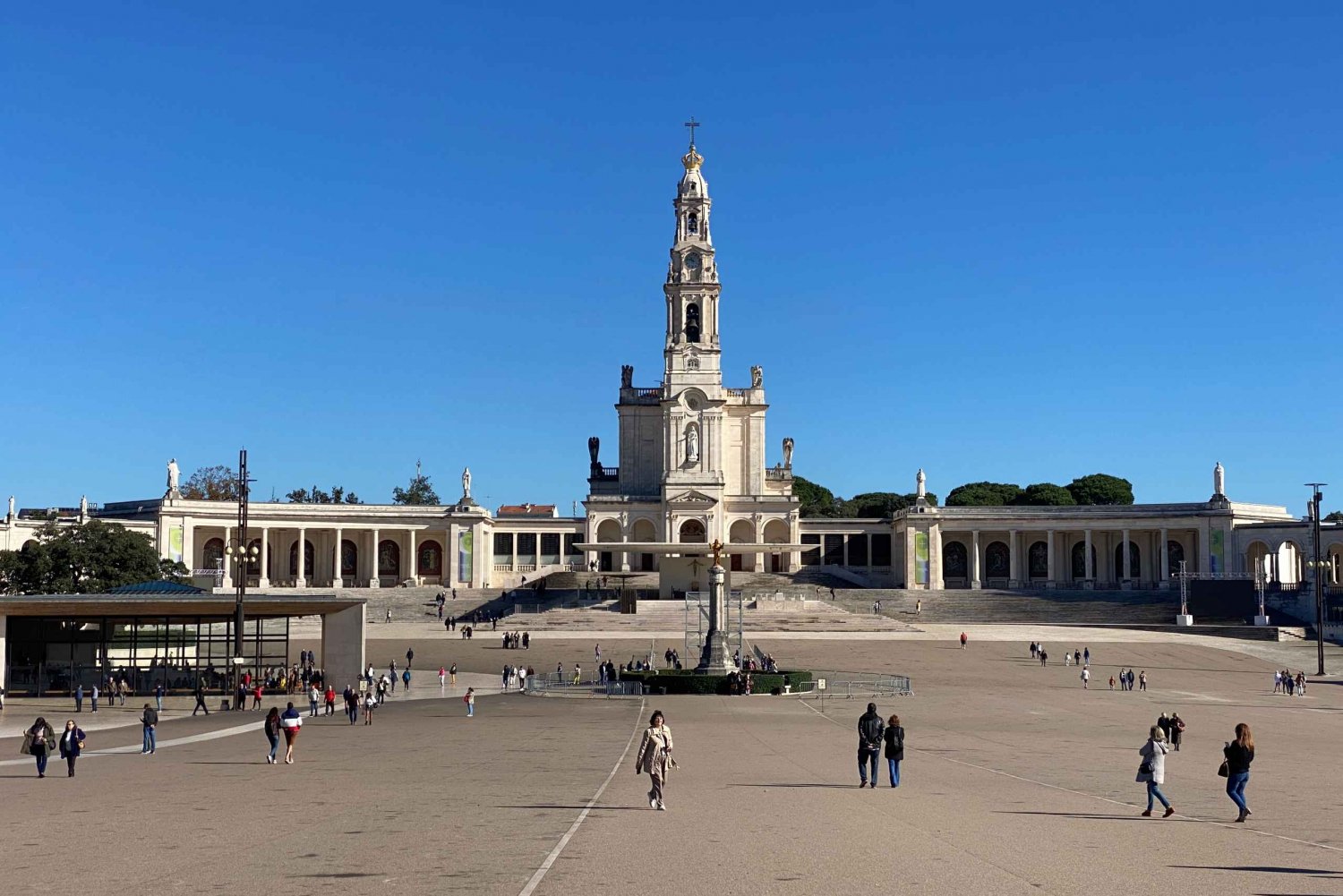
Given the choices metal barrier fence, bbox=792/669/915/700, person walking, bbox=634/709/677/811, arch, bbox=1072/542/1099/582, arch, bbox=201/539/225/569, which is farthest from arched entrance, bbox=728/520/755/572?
person walking, bbox=634/709/677/811

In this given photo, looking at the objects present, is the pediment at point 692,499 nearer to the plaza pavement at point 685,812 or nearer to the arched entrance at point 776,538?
the arched entrance at point 776,538

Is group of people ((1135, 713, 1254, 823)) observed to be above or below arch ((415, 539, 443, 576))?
below

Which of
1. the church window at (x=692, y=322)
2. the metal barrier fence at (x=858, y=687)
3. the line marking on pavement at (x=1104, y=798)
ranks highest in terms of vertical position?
the church window at (x=692, y=322)

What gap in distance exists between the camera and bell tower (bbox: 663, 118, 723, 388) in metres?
105

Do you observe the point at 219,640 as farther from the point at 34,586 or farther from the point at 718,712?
the point at 34,586

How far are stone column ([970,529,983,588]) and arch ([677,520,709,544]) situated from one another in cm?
2021

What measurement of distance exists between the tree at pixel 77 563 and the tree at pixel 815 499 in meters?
78.2

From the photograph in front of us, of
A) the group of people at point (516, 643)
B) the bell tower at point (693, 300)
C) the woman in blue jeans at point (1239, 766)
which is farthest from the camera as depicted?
the bell tower at point (693, 300)

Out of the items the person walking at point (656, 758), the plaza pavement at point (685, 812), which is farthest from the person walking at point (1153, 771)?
the person walking at point (656, 758)

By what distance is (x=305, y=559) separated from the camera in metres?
107

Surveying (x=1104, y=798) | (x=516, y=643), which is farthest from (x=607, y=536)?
(x=1104, y=798)

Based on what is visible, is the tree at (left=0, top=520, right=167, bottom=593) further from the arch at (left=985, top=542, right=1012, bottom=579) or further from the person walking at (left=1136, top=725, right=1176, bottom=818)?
the arch at (left=985, top=542, right=1012, bottom=579)

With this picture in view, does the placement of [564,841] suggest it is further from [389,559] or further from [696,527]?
[389,559]

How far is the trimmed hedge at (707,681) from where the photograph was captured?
44.8 m
